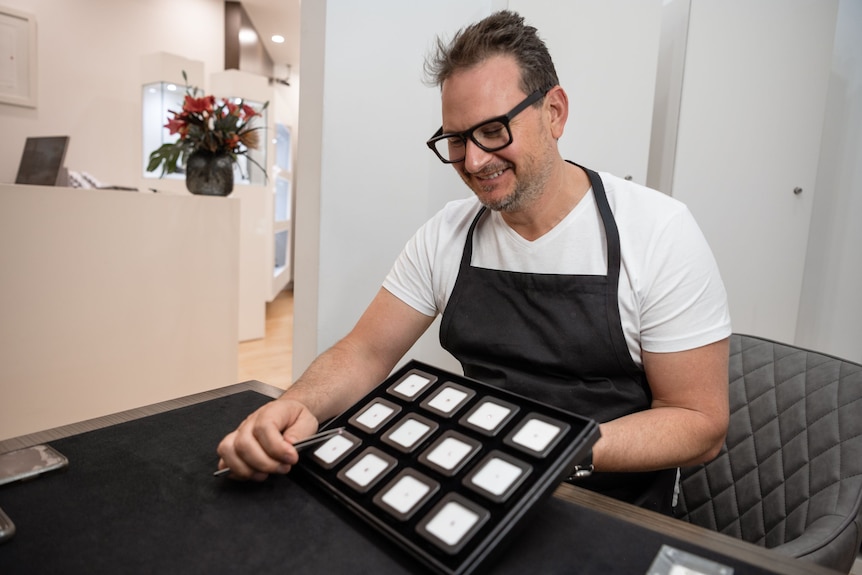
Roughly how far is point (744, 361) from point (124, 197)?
235 centimetres

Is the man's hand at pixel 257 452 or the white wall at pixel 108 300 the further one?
the white wall at pixel 108 300

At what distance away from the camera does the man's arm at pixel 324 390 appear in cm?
71

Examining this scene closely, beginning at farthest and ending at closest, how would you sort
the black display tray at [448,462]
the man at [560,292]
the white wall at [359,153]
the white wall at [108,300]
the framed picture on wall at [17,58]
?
the framed picture on wall at [17,58]
the white wall at [108,300]
the white wall at [359,153]
the man at [560,292]
the black display tray at [448,462]

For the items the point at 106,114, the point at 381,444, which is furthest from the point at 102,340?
the point at 106,114

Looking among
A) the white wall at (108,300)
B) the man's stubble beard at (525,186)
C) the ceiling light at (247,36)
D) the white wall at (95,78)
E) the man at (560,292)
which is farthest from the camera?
the ceiling light at (247,36)

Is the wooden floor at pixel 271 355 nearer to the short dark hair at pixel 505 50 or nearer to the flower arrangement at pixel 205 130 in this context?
the flower arrangement at pixel 205 130

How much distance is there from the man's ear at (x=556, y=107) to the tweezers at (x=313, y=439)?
73 cm

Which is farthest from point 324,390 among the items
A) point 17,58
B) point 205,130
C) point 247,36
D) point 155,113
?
point 247,36

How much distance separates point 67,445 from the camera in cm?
80

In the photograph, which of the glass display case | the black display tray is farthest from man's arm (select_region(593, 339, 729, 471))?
the glass display case

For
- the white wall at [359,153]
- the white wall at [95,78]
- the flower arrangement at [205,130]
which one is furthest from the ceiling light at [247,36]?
the white wall at [359,153]

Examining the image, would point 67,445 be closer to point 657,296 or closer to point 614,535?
point 614,535

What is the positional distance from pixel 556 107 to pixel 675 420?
64 centimetres

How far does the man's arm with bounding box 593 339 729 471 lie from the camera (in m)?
0.85
